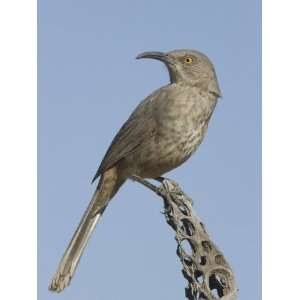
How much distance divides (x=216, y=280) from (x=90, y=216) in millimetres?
2542

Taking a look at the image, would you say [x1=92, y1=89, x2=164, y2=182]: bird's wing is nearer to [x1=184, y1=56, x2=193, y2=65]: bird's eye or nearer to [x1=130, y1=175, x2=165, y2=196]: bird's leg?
[x1=130, y1=175, x2=165, y2=196]: bird's leg

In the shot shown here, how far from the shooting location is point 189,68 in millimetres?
8625

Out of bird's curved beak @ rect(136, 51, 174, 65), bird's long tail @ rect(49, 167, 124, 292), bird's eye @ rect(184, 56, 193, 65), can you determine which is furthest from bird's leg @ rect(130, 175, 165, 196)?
bird's eye @ rect(184, 56, 193, 65)

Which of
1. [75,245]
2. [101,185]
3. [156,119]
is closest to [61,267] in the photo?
[75,245]

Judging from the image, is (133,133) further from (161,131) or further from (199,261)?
(199,261)

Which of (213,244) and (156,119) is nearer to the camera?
(213,244)

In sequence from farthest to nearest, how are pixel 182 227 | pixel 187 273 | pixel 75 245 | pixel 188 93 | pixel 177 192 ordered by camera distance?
pixel 188 93
pixel 75 245
pixel 177 192
pixel 182 227
pixel 187 273

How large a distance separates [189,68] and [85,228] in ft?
7.41

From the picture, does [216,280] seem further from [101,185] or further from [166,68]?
[166,68]

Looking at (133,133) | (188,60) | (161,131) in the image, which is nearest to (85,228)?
(133,133)

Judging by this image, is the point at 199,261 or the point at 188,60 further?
the point at 188,60

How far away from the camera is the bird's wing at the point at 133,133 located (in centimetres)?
823

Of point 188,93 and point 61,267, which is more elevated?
point 188,93

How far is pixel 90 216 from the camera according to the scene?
8.12 metres
